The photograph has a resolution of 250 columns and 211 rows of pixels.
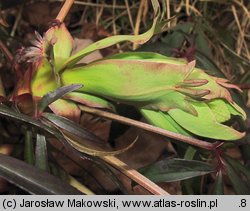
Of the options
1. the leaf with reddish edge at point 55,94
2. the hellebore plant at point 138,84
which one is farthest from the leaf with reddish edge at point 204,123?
the leaf with reddish edge at point 55,94

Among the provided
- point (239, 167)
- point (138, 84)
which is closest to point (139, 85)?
point (138, 84)

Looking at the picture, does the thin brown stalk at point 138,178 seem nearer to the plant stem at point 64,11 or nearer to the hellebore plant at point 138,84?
the hellebore plant at point 138,84

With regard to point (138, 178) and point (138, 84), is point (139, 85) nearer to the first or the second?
point (138, 84)

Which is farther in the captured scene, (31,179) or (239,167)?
(239,167)

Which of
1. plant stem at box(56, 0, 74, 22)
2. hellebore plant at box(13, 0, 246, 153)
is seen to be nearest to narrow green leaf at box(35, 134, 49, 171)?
hellebore plant at box(13, 0, 246, 153)

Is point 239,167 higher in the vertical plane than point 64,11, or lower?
lower

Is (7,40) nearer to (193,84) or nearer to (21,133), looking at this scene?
(21,133)

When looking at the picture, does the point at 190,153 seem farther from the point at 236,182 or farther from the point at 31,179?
the point at 31,179
